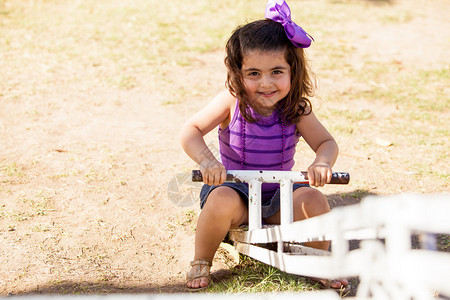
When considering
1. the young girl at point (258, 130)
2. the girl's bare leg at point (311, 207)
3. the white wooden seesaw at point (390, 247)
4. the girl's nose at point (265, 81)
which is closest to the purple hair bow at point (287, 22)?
the young girl at point (258, 130)

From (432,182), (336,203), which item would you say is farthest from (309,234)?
(432,182)

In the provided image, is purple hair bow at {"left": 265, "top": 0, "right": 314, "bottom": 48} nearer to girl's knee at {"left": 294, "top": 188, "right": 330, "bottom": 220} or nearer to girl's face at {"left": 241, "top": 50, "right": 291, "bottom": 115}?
girl's face at {"left": 241, "top": 50, "right": 291, "bottom": 115}

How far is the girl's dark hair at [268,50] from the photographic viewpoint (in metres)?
2.56

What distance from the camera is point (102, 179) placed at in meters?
3.59

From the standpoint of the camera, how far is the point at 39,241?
286 centimetres

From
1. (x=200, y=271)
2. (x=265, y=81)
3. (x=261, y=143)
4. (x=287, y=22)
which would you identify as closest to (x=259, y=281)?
(x=200, y=271)

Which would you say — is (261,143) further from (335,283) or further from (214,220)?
(335,283)

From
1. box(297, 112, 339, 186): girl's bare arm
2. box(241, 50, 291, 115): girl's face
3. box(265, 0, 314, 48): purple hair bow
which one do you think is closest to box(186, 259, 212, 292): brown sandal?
box(297, 112, 339, 186): girl's bare arm

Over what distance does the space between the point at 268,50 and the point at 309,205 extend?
0.76 meters

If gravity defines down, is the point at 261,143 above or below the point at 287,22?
below

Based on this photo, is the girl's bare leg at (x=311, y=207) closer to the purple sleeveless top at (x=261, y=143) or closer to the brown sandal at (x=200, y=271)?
the purple sleeveless top at (x=261, y=143)

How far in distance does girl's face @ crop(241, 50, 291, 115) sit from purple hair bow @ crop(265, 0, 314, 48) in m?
0.10

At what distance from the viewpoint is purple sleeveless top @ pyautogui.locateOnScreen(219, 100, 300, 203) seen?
8.96ft

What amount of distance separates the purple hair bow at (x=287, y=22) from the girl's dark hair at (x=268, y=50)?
4 centimetres
